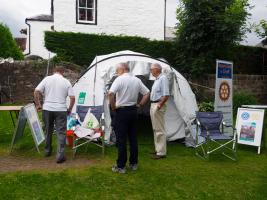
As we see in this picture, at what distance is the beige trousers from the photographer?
805cm

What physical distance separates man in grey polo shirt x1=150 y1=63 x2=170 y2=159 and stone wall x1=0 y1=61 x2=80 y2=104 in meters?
9.89

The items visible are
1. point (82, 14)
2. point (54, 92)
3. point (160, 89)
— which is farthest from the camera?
point (82, 14)

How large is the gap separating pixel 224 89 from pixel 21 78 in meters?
10.4

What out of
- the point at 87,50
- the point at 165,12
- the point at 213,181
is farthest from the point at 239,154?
the point at 165,12

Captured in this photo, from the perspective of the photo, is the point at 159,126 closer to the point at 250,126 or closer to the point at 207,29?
the point at 250,126

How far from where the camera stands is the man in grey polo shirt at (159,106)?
7.96m

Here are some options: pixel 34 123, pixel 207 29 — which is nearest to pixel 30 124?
pixel 34 123

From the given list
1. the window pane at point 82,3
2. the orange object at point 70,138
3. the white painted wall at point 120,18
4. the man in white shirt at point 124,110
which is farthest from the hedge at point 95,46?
the man in white shirt at point 124,110

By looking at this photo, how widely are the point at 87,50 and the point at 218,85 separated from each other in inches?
353

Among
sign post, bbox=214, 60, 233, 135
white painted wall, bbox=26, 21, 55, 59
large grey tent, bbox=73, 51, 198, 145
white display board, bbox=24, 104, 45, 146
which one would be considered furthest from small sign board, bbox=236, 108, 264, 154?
white painted wall, bbox=26, 21, 55, 59

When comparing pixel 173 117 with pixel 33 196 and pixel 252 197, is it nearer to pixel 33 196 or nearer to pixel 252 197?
pixel 252 197

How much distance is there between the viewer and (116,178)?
6.68 metres

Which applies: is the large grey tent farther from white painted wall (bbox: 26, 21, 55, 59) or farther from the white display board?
white painted wall (bbox: 26, 21, 55, 59)

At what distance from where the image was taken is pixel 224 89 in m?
10.0
